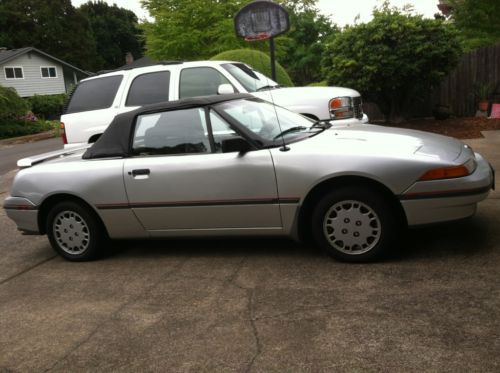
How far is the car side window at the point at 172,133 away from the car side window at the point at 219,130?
8 centimetres

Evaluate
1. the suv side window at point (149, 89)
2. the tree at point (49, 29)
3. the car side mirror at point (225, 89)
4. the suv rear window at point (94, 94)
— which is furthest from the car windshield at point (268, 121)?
the tree at point (49, 29)

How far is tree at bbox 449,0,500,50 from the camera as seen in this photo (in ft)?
66.4

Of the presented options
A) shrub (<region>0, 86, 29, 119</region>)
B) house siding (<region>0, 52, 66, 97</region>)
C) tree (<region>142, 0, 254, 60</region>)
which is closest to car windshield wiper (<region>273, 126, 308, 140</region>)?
tree (<region>142, 0, 254, 60</region>)

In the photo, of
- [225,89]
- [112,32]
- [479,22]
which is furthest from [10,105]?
[112,32]

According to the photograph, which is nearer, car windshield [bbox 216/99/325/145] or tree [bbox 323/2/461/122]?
car windshield [bbox 216/99/325/145]

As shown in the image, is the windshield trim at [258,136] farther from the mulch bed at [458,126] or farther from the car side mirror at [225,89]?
the mulch bed at [458,126]

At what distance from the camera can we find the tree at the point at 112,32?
78500mm

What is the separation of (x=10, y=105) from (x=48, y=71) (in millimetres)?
17176

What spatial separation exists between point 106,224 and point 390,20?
385 inches

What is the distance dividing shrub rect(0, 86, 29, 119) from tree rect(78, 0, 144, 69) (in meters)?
45.9

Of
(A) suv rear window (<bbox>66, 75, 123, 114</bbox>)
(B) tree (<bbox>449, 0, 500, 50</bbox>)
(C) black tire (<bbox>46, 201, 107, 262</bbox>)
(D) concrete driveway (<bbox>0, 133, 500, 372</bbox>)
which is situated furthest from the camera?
(B) tree (<bbox>449, 0, 500, 50</bbox>)

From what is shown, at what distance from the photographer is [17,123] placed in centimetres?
3109

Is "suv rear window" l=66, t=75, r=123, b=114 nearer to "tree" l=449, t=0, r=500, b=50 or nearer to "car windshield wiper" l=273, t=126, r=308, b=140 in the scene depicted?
"car windshield wiper" l=273, t=126, r=308, b=140

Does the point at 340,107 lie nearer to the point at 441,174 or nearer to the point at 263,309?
the point at 441,174
